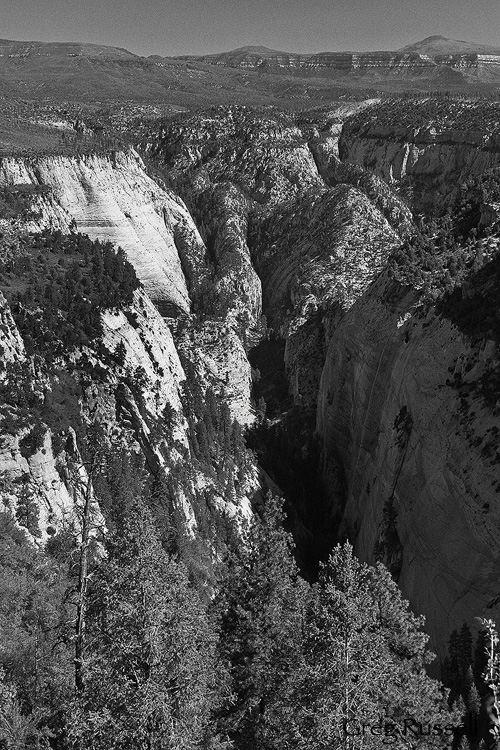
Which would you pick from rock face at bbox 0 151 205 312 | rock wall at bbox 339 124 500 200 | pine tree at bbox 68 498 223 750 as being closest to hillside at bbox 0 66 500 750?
pine tree at bbox 68 498 223 750

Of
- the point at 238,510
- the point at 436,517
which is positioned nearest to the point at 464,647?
the point at 436,517

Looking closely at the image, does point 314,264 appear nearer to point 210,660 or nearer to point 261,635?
point 261,635

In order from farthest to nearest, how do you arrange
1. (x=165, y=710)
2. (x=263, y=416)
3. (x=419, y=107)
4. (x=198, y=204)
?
(x=419, y=107)
(x=198, y=204)
(x=263, y=416)
(x=165, y=710)

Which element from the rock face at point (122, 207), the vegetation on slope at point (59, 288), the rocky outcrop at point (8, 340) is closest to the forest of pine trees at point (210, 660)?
the rocky outcrop at point (8, 340)

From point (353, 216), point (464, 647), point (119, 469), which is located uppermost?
point (353, 216)

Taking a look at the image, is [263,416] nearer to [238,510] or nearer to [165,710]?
[238,510]

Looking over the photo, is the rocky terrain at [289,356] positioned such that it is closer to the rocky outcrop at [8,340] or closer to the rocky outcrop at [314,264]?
the rocky outcrop at [8,340]

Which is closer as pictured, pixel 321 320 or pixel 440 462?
pixel 440 462
